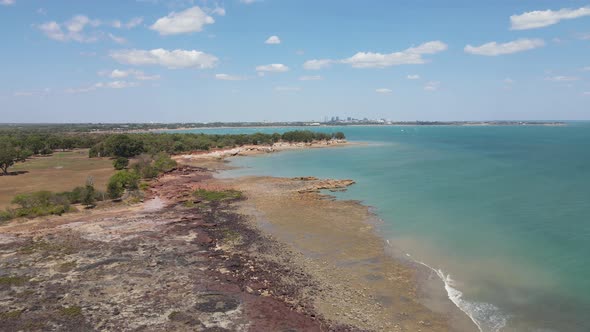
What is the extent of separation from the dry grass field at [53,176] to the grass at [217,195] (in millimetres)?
15305

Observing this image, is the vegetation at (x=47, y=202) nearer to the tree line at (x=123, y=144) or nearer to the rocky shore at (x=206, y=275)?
the rocky shore at (x=206, y=275)

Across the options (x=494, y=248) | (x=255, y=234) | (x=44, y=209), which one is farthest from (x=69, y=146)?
(x=494, y=248)

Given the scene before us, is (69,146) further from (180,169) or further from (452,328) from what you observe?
(452,328)

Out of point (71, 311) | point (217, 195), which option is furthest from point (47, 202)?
point (71, 311)

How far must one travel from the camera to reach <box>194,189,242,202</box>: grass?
46969 mm

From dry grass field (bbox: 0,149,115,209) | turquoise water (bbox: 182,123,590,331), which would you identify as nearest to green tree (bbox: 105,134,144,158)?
dry grass field (bbox: 0,149,115,209)

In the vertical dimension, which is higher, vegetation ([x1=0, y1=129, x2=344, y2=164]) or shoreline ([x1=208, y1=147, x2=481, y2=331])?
vegetation ([x1=0, y1=129, x2=344, y2=164])

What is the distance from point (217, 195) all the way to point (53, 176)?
37.5 metres

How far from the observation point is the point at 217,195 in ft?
158

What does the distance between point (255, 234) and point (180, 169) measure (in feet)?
152

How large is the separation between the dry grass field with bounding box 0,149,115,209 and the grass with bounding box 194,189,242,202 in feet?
50.2

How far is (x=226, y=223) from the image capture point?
35688mm

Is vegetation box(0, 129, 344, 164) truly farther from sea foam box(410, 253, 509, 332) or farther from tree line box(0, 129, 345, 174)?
sea foam box(410, 253, 509, 332)

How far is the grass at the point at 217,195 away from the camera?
154ft
